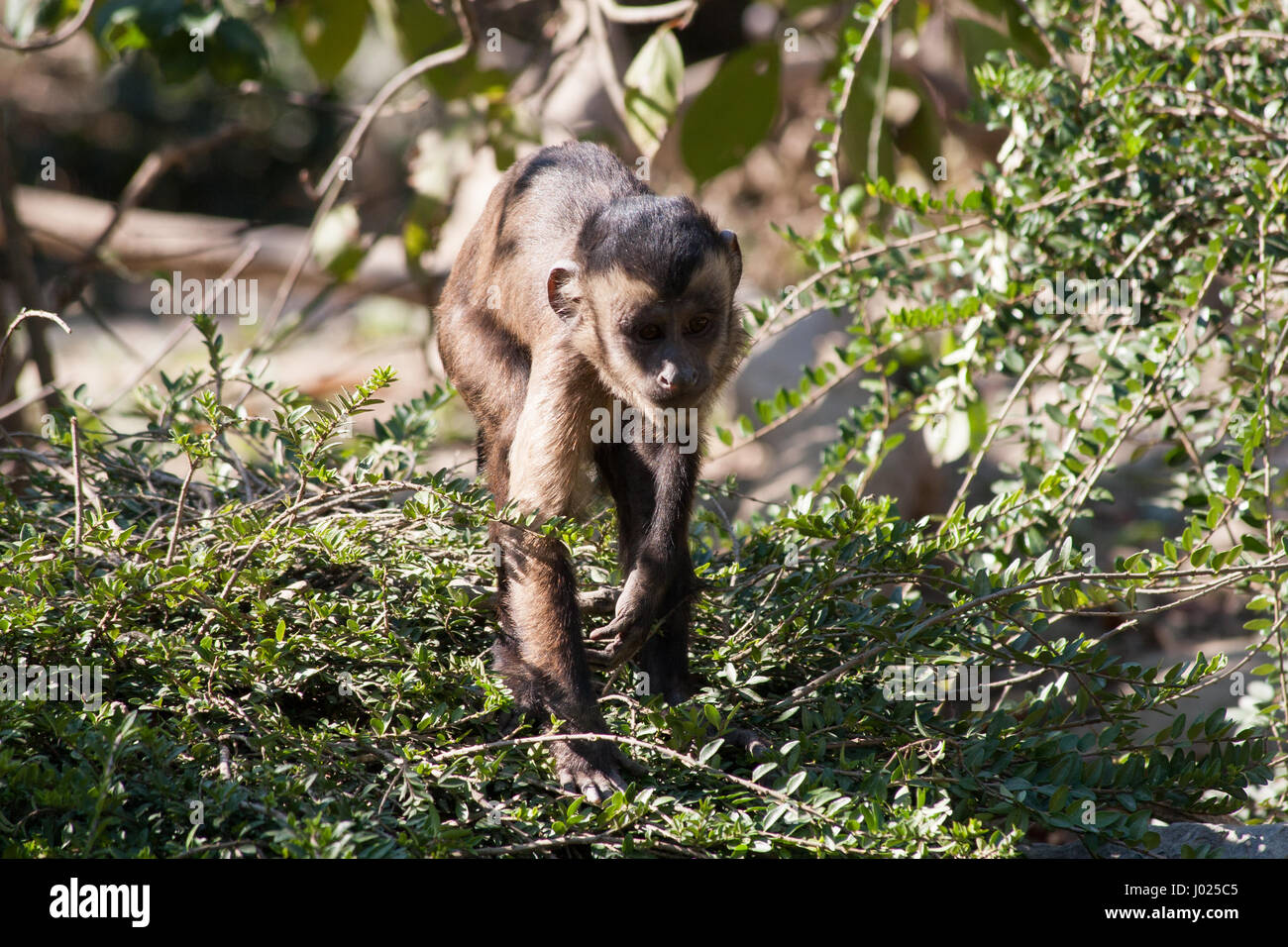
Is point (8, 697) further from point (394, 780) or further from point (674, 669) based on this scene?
point (674, 669)

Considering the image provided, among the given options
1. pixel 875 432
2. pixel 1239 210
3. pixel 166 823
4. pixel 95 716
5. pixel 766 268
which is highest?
pixel 766 268

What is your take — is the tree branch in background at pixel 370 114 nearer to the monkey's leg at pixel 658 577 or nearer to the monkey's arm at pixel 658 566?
the monkey's leg at pixel 658 577

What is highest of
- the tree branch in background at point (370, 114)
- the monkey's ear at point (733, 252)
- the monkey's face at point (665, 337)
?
the tree branch in background at point (370, 114)

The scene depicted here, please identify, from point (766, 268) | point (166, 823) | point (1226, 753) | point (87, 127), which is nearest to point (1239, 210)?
point (1226, 753)

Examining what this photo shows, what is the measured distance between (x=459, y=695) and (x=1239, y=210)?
2998 mm

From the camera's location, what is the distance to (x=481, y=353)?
3840 millimetres

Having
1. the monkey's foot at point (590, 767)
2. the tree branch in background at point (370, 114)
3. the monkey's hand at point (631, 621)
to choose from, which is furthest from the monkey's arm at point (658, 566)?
the tree branch in background at point (370, 114)

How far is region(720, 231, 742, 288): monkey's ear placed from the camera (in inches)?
147

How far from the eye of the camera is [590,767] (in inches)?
124

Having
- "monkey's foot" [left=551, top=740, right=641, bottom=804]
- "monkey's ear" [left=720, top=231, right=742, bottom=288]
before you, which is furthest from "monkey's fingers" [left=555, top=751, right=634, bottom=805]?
→ "monkey's ear" [left=720, top=231, right=742, bottom=288]

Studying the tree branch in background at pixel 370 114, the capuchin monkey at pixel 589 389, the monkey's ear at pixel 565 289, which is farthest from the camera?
the tree branch in background at pixel 370 114

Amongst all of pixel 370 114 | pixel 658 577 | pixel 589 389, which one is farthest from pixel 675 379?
pixel 370 114

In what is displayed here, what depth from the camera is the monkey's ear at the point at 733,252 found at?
3.73m

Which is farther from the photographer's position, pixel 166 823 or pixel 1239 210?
pixel 1239 210
